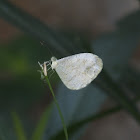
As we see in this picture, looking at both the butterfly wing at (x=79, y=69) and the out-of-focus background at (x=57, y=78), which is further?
the out-of-focus background at (x=57, y=78)

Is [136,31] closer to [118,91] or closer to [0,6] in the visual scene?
[118,91]

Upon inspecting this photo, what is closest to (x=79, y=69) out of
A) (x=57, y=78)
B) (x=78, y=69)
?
(x=78, y=69)

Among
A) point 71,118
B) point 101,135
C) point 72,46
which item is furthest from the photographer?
point 101,135

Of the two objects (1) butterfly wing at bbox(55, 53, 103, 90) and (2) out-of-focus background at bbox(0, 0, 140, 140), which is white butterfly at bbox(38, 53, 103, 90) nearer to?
(1) butterfly wing at bbox(55, 53, 103, 90)

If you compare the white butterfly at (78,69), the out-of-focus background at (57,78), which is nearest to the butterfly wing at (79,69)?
the white butterfly at (78,69)

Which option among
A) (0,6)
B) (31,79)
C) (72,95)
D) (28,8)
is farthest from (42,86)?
(0,6)

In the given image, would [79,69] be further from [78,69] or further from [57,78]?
[57,78]

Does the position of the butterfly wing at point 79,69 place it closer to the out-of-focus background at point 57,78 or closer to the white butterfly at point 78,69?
the white butterfly at point 78,69
